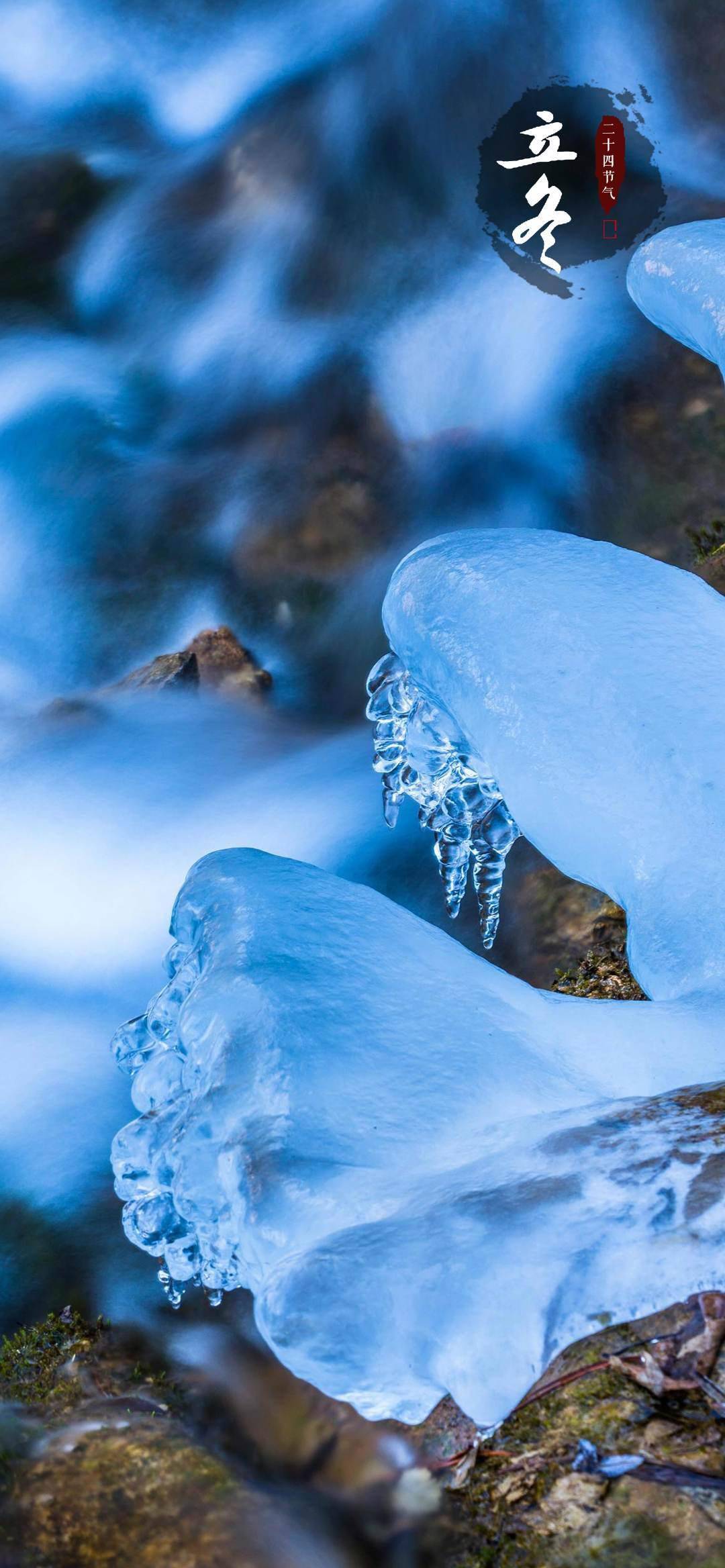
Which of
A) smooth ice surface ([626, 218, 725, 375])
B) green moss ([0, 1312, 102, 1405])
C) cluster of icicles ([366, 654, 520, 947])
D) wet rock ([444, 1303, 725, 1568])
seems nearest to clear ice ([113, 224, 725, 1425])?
cluster of icicles ([366, 654, 520, 947])

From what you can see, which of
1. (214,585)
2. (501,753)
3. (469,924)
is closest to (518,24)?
(214,585)

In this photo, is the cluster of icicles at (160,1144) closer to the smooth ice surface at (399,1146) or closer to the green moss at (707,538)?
the smooth ice surface at (399,1146)

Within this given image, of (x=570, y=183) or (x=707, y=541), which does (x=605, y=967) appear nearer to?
(x=707, y=541)

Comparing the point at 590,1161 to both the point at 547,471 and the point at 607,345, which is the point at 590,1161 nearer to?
the point at 547,471

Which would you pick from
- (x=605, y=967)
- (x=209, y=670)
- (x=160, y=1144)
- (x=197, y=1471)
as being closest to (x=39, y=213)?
(x=209, y=670)

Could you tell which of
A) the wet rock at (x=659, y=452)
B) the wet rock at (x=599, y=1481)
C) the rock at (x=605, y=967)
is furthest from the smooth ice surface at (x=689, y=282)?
the wet rock at (x=599, y=1481)
